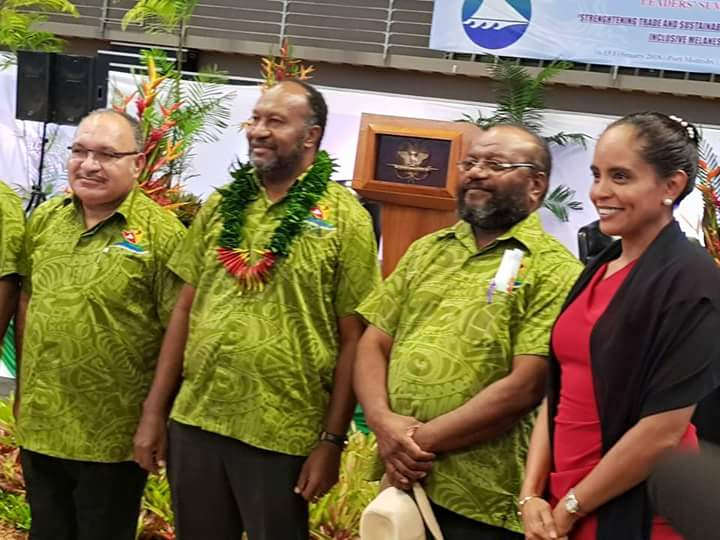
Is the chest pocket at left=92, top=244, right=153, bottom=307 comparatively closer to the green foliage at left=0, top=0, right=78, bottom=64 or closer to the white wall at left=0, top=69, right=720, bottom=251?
the white wall at left=0, top=69, right=720, bottom=251

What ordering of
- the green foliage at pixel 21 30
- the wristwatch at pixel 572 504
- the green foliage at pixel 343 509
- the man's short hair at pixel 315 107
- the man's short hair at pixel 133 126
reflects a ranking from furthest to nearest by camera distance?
the green foliage at pixel 21 30 → the green foliage at pixel 343 509 → the man's short hair at pixel 133 126 → the man's short hair at pixel 315 107 → the wristwatch at pixel 572 504

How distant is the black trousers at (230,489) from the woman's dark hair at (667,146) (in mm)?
1224

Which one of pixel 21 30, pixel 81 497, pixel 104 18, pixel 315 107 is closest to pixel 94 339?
pixel 81 497

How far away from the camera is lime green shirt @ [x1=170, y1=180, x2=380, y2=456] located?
9.07 ft

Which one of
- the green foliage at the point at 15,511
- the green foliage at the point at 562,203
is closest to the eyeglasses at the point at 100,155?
the green foliage at the point at 15,511

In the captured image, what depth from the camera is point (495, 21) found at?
9.19 metres

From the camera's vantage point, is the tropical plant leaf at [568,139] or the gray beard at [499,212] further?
the tropical plant leaf at [568,139]

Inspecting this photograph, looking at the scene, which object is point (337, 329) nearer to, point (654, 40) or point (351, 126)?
point (351, 126)

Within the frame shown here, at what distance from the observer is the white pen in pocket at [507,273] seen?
2518 mm

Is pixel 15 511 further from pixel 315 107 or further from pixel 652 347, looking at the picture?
pixel 652 347

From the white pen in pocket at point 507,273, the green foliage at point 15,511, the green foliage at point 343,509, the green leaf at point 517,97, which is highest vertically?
the green leaf at point 517,97

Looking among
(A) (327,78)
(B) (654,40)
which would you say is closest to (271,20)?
(A) (327,78)

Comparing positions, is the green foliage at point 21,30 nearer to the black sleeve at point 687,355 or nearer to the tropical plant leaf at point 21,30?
the tropical plant leaf at point 21,30

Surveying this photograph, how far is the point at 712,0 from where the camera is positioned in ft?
27.8
